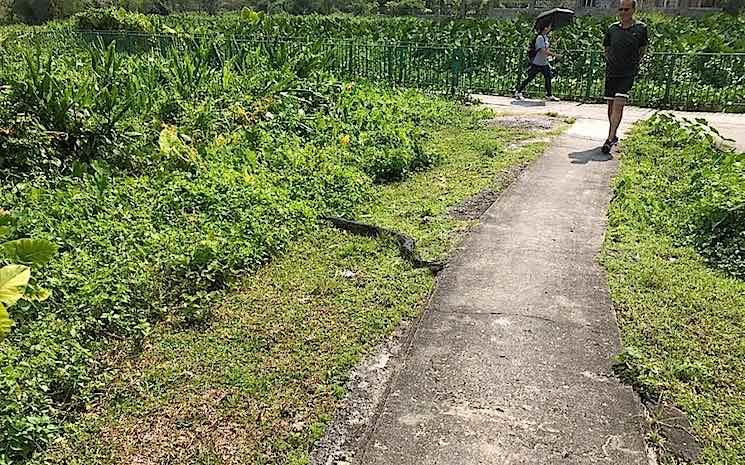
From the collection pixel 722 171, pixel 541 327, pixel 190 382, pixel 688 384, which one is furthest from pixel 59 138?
pixel 722 171

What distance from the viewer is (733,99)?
41.3 feet

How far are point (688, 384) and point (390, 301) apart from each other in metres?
1.85

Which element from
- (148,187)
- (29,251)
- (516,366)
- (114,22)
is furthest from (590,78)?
(114,22)

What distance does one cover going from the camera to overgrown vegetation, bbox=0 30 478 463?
370cm

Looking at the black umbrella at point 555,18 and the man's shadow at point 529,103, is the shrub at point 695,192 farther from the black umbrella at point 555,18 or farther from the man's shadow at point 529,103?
the black umbrella at point 555,18

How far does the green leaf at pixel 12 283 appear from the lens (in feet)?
10.7

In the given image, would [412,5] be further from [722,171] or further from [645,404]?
[645,404]

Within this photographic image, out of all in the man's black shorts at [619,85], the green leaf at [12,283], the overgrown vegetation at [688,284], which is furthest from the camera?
the man's black shorts at [619,85]

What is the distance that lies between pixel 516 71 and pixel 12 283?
535 inches

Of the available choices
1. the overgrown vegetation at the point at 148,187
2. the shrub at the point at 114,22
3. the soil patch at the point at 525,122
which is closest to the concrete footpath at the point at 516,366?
the overgrown vegetation at the point at 148,187

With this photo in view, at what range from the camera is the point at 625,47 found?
8.02 m

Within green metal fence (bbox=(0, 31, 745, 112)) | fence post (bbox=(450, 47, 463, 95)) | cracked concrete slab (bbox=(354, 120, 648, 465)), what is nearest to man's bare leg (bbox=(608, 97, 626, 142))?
cracked concrete slab (bbox=(354, 120, 648, 465))

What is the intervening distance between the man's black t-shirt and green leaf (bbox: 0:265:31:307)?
7054 mm

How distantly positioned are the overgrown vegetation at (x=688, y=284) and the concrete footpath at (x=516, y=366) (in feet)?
0.56
